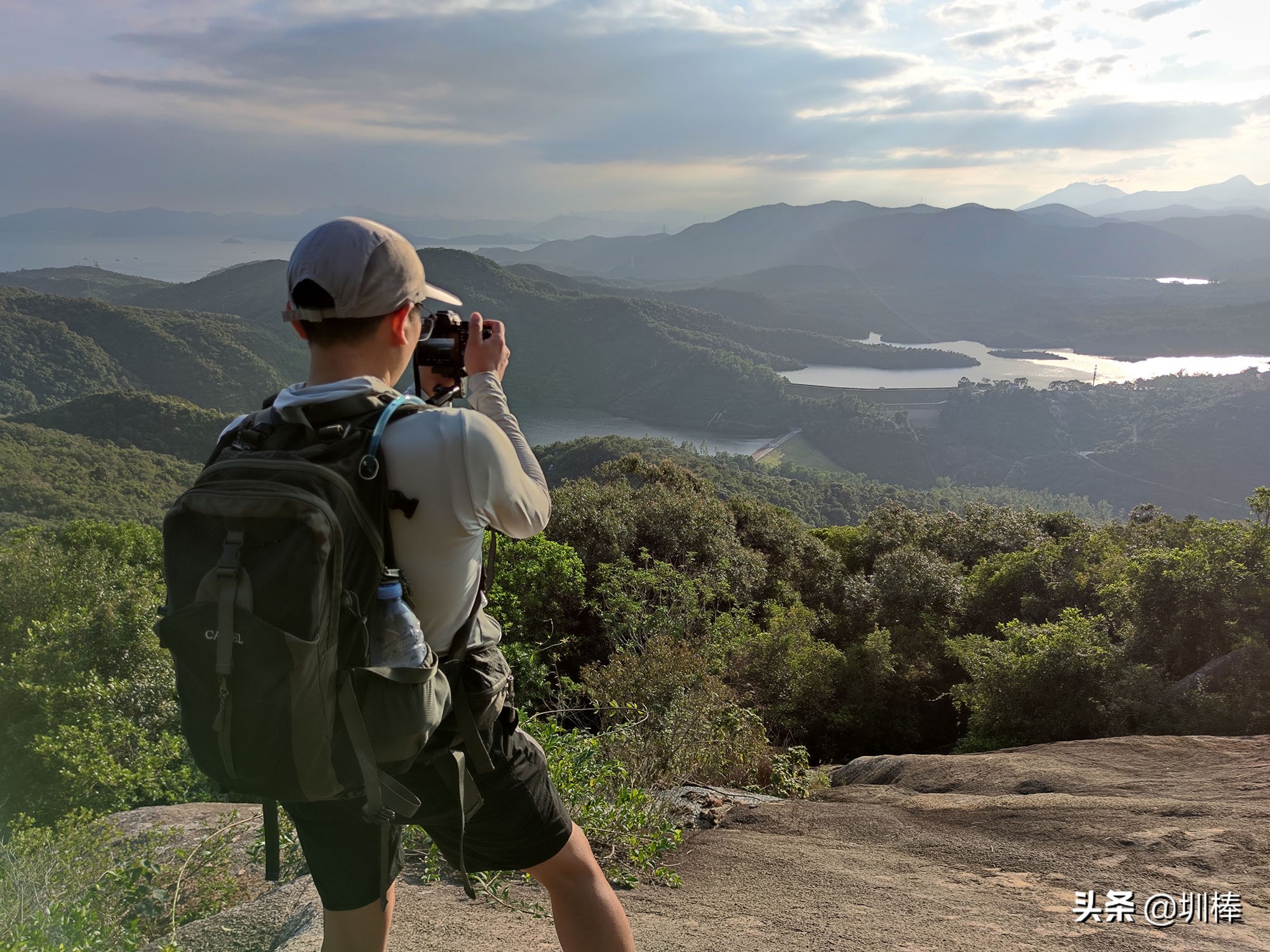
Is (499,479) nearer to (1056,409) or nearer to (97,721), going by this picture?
(97,721)

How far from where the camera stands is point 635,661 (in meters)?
6.60

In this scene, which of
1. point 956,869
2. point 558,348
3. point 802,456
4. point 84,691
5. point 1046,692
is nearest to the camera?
point 956,869

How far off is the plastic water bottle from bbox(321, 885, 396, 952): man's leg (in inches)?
23.5

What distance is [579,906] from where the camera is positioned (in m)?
1.82

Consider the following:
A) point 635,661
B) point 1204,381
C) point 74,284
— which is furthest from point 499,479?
point 74,284

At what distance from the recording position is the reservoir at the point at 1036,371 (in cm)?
11450

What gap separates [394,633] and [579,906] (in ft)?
2.86

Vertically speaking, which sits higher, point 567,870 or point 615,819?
point 567,870

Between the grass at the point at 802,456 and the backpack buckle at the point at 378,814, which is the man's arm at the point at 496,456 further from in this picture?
the grass at the point at 802,456

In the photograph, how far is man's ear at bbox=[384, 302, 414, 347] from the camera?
5.19 feet

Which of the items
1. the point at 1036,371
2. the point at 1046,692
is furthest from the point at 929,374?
the point at 1046,692

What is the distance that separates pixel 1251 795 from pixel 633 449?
142 feet

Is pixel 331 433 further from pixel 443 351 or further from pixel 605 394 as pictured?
pixel 605 394

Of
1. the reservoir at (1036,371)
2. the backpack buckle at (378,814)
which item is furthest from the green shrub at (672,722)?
the reservoir at (1036,371)
